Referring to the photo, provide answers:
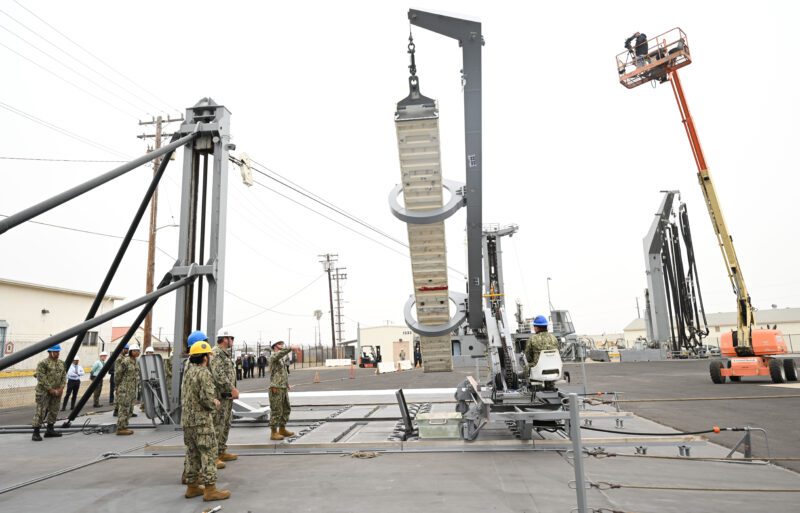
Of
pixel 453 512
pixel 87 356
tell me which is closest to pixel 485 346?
pixel 453 512

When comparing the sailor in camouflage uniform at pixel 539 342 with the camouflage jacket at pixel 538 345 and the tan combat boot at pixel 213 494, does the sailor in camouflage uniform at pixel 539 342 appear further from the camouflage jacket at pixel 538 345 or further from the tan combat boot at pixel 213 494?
the tan combat boot at pixel 213 494

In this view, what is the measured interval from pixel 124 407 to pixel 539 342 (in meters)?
7.37

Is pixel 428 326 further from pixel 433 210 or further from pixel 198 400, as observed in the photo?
pixel 198 400

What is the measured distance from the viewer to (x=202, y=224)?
32.0 ft

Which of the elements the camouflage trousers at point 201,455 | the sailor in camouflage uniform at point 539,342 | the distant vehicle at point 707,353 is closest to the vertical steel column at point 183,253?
the camouflage trousers at point 201,455

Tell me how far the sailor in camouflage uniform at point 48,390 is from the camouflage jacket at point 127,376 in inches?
36.6

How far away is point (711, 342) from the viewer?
6312cm

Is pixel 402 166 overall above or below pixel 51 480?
above

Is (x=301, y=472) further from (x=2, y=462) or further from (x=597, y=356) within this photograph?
(x=597, y=356)

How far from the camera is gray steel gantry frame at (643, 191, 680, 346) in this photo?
3016cm

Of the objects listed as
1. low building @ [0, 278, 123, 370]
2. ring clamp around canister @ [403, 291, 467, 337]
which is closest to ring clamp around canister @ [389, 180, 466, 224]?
ring clamp around canister @ [403, 291, 467, 337]

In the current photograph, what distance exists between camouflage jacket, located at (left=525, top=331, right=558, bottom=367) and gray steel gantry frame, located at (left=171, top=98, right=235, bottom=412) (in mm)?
5633

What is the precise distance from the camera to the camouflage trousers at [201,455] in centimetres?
480

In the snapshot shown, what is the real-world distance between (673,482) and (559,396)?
2.13 m
